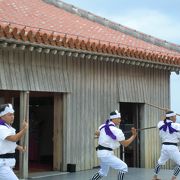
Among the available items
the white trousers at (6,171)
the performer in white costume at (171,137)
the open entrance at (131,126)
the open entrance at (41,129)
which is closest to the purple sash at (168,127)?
the performer in white costume at (171,137)

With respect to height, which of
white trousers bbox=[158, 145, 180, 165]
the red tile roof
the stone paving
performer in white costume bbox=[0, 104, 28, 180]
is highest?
the red tile roof

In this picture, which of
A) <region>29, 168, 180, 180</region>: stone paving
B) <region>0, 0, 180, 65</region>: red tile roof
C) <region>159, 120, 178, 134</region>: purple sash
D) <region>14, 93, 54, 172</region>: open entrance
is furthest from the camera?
<region>14, 93, 54, 172</region>: open entrance

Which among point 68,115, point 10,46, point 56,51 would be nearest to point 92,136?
point 68,115

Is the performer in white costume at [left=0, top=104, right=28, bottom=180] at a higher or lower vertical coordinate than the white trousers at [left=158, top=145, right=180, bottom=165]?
higher

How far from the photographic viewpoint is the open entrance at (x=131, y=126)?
14.4m

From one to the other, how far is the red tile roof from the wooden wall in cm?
71

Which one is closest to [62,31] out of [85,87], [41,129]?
[85,87]

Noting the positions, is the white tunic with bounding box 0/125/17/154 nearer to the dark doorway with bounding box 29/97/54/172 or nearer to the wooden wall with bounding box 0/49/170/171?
the wooden wall with bounding box 0/49/170/171

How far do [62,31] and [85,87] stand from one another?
1.60 m

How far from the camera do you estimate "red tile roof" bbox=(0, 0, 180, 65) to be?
10116 millimetres

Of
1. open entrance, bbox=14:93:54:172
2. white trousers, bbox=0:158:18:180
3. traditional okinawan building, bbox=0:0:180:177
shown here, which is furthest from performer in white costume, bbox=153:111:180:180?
open entrance, bbox=14:93:54:172

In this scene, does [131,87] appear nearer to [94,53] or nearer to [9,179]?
[94,53]

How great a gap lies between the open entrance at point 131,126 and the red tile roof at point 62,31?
1882 millimetres

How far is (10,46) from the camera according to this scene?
A: 386 inches
